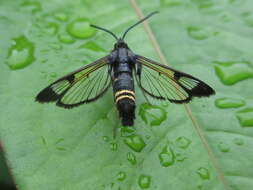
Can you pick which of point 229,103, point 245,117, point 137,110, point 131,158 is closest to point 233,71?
point 229,103

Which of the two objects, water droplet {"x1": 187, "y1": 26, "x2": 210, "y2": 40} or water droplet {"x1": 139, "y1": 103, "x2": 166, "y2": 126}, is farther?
water droplet {"x1": 187, "y1": 26, "x2": 210, "y2": 40}

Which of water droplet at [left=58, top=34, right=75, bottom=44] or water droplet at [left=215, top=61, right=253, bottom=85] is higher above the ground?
water droplet at [left=58, top=34, right=75, bottom=44]

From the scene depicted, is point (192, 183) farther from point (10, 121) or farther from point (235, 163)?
point (10, 121)

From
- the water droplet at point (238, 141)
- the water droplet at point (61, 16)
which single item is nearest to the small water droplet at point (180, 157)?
the water droplet at point (238, 141)

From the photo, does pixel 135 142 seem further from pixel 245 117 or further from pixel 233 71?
pixel 233 71

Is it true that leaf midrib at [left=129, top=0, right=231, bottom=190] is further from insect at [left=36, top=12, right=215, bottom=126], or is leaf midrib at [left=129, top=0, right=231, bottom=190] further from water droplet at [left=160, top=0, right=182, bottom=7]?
water droplet at [left=160, top=0, right=182, bottom=7]

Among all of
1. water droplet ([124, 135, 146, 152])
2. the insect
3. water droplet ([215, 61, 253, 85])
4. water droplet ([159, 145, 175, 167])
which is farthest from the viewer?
water droplet ([215, 61, 253, 85])

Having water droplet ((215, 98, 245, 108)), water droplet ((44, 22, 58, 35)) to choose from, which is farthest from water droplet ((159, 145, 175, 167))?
water droplet ((44, 22, 58, 35))
